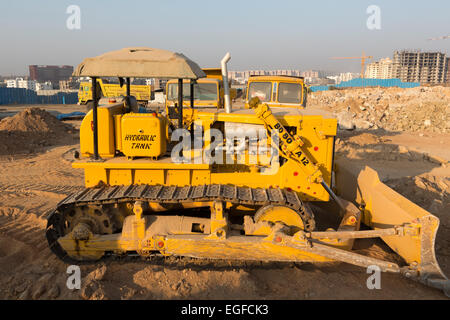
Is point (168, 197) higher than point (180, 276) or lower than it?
higher

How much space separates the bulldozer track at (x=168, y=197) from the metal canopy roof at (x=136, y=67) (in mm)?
1494

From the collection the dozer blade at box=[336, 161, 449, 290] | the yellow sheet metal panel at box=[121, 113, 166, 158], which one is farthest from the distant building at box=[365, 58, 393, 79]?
the yellow sheet metal panel at box=[121, 113, 166, 158]

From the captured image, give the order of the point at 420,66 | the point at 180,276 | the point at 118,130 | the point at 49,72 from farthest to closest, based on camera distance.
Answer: the point at 49,72 → the point at 420,66 → the point at 118,130 → the point at 180,276

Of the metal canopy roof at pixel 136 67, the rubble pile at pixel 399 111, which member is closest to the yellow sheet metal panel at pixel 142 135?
the metal canopy roof at pixel 136 67

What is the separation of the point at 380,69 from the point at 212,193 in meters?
125

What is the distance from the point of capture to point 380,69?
115 meters

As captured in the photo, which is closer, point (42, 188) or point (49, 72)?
point (42, 188)

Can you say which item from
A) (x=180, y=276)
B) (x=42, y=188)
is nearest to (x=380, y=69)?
(x=42, y=188)

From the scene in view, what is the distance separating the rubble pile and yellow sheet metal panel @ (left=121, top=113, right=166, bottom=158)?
54.6 feet

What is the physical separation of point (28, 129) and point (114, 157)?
43.7 feet

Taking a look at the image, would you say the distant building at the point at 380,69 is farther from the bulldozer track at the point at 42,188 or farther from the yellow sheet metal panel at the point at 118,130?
the yellow sheet metal panel at the point at 118,130

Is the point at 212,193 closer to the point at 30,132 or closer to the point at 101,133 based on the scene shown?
the point at 101,133
